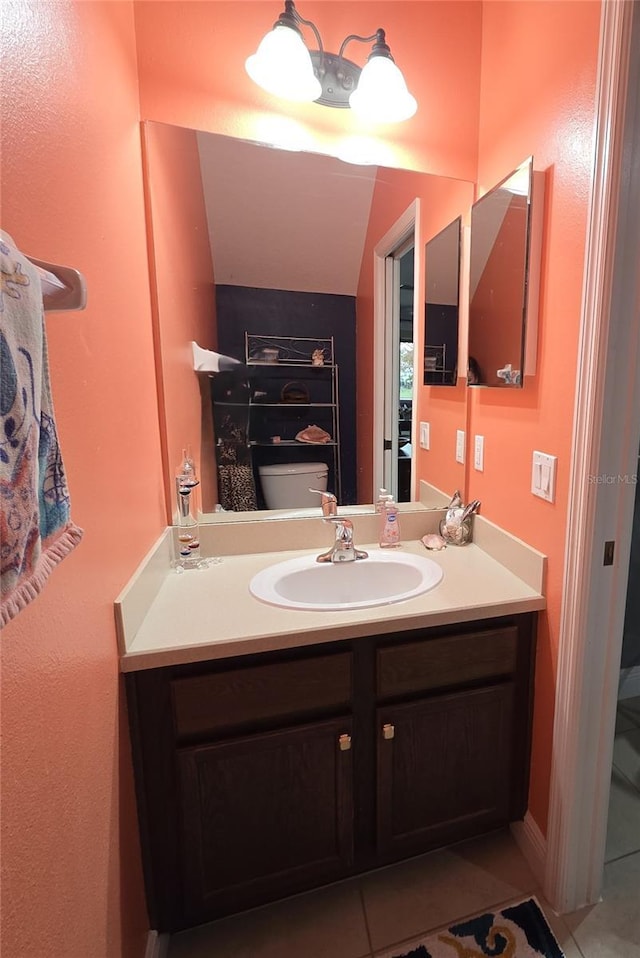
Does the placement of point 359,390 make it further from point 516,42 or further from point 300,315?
point 516,42

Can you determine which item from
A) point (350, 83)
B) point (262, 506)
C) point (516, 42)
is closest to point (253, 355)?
point (262, 506)

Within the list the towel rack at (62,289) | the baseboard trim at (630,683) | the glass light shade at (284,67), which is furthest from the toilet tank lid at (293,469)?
the baseboard trim at (630,683)

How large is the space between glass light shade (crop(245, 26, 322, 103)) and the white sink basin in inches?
54.6

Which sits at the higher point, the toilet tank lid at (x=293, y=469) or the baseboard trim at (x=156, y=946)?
the toilet tank lid at (x=293, y=469)

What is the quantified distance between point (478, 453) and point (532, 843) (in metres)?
1.18

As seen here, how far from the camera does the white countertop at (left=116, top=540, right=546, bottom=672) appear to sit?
977mm

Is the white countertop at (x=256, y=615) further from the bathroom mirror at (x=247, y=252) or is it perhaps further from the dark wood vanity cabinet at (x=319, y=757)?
the bathroom mirror at (x=247, y=252)

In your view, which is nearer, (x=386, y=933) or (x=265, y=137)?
(x=386, y=933)

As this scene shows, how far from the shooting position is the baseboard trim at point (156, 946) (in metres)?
1.05

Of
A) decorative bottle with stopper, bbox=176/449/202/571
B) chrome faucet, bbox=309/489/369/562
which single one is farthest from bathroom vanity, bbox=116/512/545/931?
chrome faucet, bbox=309/489/369/562

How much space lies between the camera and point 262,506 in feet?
4.97

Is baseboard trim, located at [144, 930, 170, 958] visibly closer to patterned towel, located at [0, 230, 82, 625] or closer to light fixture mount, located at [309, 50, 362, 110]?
patterned towel, located at [0, 230, 82, 625]

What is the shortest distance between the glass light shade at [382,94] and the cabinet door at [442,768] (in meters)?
1.71

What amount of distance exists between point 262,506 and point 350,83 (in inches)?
52.4
